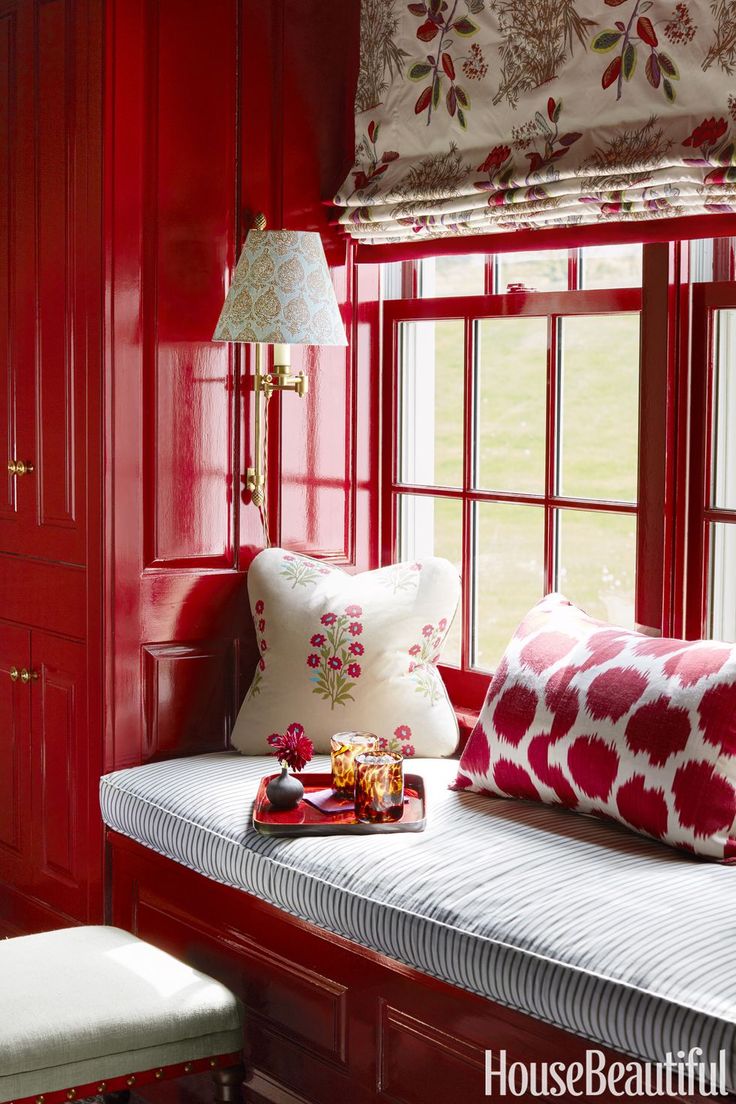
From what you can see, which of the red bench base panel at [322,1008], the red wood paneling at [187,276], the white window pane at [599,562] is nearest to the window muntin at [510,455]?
the white window pane at [599,562]

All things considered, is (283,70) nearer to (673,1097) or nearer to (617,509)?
(617,509)

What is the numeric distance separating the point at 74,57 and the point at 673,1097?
2540 mm

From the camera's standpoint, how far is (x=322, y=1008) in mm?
2354

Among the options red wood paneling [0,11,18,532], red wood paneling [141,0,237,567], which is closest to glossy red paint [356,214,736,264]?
red wood paneling [141,0,237,567]

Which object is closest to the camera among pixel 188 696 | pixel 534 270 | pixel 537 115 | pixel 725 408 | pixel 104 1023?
pixel 104 1023

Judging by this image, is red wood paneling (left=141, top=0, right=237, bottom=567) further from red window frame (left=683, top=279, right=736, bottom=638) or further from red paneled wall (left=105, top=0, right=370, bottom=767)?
red window frame (left=683, top=279, right=736, bottom=638)

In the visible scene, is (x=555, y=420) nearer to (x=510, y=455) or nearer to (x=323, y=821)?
(x=510, y=455)

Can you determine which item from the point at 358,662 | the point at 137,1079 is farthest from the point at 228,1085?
the point at 358,662

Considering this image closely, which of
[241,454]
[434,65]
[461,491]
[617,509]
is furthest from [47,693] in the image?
[434,65]

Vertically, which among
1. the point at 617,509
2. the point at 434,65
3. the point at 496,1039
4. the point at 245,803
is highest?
the point at 434,65

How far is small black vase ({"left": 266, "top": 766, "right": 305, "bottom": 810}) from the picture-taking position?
2.42 m

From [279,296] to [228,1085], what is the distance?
164 cm

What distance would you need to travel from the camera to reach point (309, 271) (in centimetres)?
279

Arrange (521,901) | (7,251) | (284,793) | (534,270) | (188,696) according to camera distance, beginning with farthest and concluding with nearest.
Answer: (7,251), (188,696), (534,270), (284,793), (521,901)
